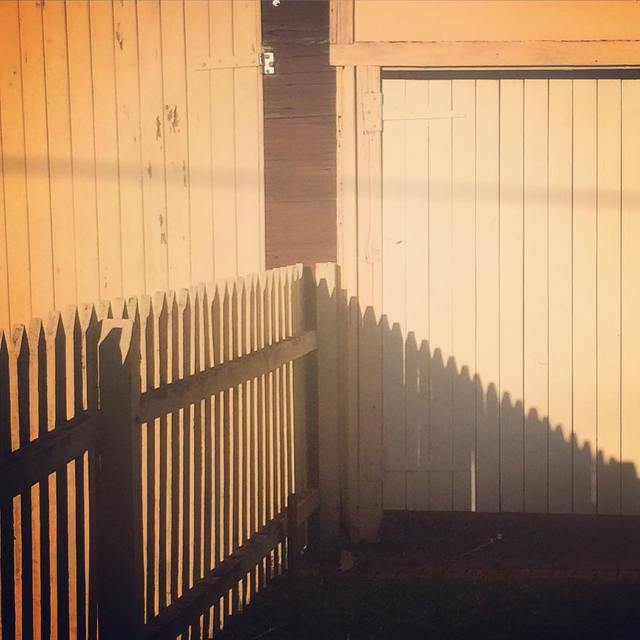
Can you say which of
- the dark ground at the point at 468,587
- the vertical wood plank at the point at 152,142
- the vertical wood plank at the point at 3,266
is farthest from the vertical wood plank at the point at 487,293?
the vertical wood plank at the point at 3,266

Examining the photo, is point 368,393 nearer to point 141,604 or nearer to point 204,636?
point 204,636

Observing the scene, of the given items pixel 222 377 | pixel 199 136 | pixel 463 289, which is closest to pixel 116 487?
pixel 222 377

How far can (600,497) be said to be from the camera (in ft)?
23.0

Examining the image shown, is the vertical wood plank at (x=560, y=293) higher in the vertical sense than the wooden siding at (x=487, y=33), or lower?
lower

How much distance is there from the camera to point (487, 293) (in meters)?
7.00

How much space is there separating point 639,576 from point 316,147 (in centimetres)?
292

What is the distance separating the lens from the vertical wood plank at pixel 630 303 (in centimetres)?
685

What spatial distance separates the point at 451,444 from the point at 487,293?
0.88 m

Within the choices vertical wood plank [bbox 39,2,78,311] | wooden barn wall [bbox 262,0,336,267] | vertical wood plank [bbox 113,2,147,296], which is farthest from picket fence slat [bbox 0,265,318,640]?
vertical wood plank [bbox 39,2,78,311]

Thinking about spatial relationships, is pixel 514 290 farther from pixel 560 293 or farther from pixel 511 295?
pixel 560 293

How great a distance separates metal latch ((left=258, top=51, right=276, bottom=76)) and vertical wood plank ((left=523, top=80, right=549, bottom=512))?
1.43m

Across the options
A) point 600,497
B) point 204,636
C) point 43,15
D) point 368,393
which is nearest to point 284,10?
point 43,15

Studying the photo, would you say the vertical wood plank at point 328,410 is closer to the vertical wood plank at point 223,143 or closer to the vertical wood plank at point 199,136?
the vertical wood plank at point 223,143

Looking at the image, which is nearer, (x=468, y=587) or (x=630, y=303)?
(x=468, y=587)
